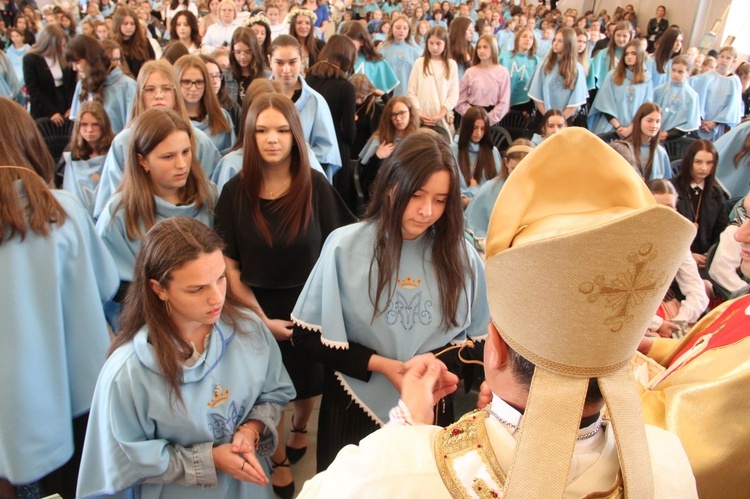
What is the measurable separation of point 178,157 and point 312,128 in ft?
5.46

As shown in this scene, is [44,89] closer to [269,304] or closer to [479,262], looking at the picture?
[269,304]

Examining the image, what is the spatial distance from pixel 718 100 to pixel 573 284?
7538mm

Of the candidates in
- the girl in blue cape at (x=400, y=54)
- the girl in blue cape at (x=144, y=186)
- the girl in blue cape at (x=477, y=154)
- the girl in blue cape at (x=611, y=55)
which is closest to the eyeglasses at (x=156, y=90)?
the girl in blue cape at (x=144, y=186)

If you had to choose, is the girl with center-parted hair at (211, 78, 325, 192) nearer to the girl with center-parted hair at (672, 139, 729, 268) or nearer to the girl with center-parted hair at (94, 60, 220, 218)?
the girl with center-parted hair at (94, 60, 220, 218)

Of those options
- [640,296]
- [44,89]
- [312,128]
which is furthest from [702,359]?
[44,89]

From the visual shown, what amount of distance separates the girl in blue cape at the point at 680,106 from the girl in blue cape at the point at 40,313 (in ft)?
20.0

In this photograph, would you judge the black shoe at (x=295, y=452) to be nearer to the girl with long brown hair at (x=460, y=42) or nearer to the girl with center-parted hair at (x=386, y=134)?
the girl with center-parted hair at (x=386, y=134)

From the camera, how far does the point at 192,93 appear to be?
12.4 ft

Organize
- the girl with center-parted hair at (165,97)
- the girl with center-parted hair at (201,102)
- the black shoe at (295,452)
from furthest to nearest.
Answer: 1. the girl with center-parted hair at (201,102)
2. the girl with center-parted hair at (165,97)
3. the black shoe at (295,452)

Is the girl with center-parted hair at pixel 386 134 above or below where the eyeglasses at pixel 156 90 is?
below

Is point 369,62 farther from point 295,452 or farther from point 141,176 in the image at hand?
point 295,452

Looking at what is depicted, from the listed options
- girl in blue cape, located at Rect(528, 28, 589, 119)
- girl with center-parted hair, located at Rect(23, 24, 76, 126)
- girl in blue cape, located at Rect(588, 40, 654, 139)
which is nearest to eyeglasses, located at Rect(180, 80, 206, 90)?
girl with center-parted hair, located at Rect(23, 24, 76, 126)

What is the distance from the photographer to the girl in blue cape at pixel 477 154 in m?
4.51

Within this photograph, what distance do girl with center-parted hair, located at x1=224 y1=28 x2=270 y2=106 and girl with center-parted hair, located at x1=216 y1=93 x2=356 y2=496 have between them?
8.02 feet
